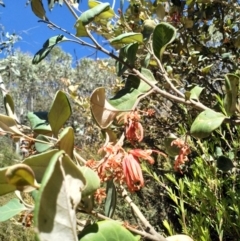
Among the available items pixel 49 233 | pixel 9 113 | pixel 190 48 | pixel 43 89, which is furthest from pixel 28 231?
pixel 43 89

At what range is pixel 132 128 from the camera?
0.63 meters

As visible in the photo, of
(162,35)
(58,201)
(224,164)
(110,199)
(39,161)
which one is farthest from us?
(224,164)

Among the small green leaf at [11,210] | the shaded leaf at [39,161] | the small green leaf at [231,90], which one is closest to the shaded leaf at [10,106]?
the small green leaf at [11,210]

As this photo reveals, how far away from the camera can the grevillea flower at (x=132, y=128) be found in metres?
0.62

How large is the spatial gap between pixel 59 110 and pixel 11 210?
0.55 ft

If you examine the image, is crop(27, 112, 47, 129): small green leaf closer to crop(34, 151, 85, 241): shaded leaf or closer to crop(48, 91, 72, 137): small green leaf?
crop(48, 91, 72, 137): small green leaf

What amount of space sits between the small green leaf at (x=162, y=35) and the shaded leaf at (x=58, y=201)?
46 centimetres

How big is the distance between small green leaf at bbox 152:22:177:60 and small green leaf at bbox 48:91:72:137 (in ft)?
0.93

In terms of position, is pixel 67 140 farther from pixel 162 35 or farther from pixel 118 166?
pixel 162 35

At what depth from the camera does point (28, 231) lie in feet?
15.2

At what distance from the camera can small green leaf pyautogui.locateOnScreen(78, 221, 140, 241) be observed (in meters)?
0.42

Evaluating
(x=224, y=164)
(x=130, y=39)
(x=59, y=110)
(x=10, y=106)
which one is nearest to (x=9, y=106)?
(x=10, y=106)

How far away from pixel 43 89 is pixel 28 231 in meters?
14.2

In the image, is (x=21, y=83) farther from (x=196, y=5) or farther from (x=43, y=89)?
(x=196, y=5)
